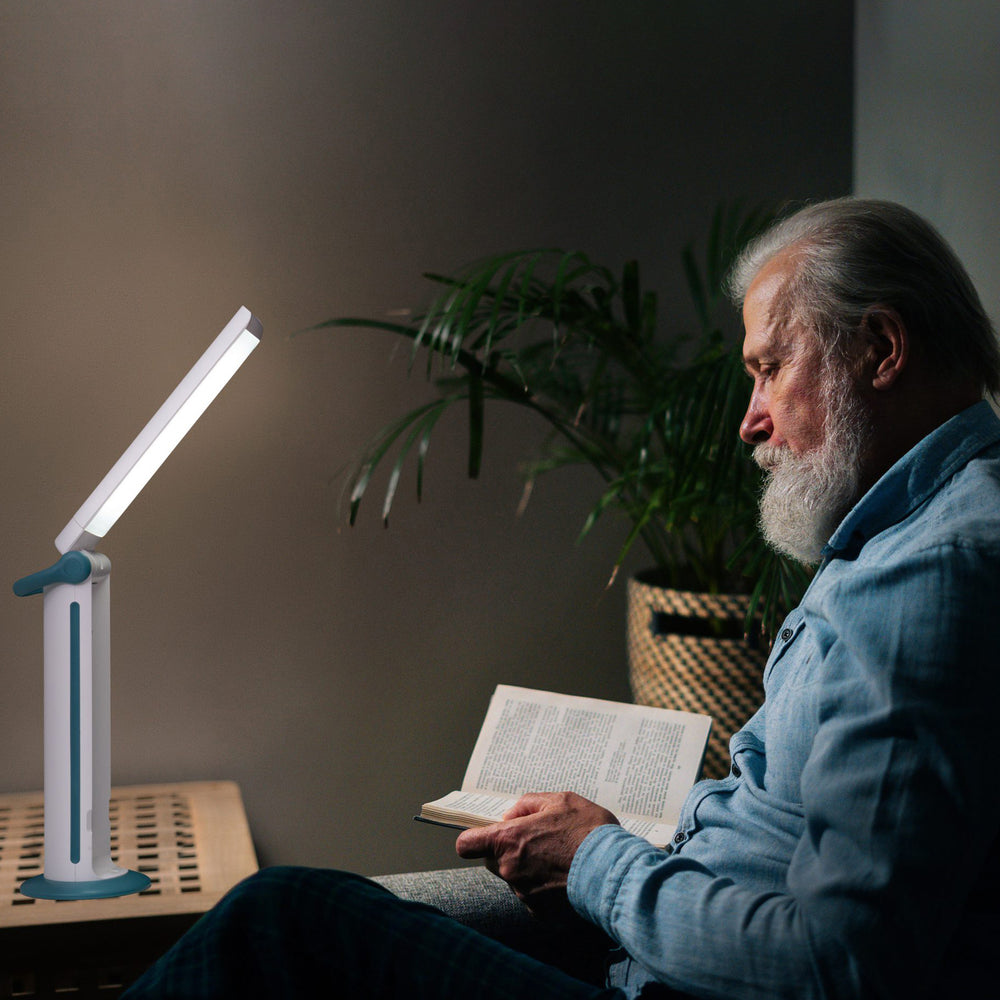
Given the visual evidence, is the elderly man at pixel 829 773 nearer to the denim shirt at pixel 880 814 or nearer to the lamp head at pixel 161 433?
the denim shirt at pixel 880 814

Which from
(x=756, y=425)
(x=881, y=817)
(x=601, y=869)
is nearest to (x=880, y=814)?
(x=881, y=817)

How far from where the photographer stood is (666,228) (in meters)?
1.95

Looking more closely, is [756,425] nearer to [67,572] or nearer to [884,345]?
[884,345]

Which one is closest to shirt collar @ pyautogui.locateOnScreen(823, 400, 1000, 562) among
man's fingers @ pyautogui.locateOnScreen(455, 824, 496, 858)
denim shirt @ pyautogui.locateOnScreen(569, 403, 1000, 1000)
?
denim shirt @ pyautogui.locateOnScreen(569, 403, 1000, 1000)

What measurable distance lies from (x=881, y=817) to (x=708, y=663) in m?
0.89

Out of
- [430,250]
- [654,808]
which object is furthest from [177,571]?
[654,808]

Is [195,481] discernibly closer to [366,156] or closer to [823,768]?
[366,156]

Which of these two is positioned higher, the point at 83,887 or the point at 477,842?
the point at 477,842

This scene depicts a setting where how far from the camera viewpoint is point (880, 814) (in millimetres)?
709

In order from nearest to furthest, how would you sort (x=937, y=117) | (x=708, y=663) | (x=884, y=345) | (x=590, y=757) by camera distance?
1. (x=884, y=345)
2. (x=590, y=757)
3. (x=708, y=663)
4. (x=937, y=117)

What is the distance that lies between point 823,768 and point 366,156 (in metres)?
1.38

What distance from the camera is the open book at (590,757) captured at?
1.21 meters

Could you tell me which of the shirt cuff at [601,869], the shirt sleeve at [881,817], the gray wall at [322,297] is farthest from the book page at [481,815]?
the gray wall at [322,297]

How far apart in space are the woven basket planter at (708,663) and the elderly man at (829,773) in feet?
1.47
